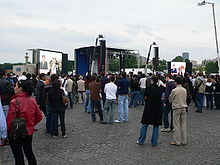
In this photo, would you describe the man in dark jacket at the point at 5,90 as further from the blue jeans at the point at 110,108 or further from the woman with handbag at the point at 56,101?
the blue jeans at the point at 110,108

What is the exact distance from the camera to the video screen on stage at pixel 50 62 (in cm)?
2277

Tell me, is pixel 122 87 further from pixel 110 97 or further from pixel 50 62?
pixel 50 62

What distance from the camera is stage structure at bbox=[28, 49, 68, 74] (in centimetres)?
2262

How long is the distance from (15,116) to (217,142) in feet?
18.2

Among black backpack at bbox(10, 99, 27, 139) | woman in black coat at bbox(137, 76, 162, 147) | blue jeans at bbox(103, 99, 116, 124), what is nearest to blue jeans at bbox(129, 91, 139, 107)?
blue jeans at bbox(103, 99, 116, 124)

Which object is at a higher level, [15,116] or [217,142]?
[15,116]

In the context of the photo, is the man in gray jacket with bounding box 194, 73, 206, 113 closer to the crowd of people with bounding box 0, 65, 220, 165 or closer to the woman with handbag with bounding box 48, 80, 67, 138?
the crowd of people with bounding box 0, 65, 220, 165

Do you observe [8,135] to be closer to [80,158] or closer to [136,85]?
[80,158]

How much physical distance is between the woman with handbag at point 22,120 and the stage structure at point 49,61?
17981mm

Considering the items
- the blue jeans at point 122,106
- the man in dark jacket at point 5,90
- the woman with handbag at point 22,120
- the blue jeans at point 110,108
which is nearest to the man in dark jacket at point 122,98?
the blue jeans at point 122,106

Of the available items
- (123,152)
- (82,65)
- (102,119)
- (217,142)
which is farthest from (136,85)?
(82,65)

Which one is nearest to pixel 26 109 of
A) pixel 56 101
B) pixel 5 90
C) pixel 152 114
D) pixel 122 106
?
pixel 5 90

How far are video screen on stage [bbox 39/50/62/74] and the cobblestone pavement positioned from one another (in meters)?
14.0

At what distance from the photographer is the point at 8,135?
4.16 meters
